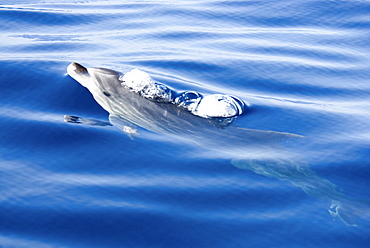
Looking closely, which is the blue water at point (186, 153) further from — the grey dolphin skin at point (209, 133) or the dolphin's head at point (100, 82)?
the dolphin's head at point (100, 82)

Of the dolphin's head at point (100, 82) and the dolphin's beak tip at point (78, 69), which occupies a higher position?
the dolphin's beak tip at point (78, 69)

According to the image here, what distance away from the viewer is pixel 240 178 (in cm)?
749

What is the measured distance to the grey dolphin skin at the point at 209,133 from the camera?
24.7ft

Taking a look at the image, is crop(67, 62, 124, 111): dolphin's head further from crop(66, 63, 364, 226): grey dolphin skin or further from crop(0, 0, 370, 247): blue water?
crop(0, 0, 370, 247): blue water

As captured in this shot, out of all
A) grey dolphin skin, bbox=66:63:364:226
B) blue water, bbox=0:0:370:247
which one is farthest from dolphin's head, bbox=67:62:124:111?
blue water, bbox=0:0:370:247

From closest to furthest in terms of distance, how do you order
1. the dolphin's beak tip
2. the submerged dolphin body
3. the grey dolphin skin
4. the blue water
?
the blue water < the grey dolphin skin < the submerged dolphin body < the dolphin's beak tip

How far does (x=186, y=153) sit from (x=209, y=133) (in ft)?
2.73

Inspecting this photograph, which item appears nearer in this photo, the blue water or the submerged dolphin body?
the blue water

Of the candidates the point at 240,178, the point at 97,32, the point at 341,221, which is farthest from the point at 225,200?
the point at 97,32

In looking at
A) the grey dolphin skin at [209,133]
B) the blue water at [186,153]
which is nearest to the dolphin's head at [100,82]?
the grey dolphin skin at [209,133]

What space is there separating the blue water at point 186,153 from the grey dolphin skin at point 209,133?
0.04 metres

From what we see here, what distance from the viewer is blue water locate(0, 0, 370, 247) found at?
6258 mm

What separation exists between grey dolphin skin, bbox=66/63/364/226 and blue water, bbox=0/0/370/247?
4 centimetres

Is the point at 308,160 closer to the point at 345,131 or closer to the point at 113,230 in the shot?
the point at 345,131
